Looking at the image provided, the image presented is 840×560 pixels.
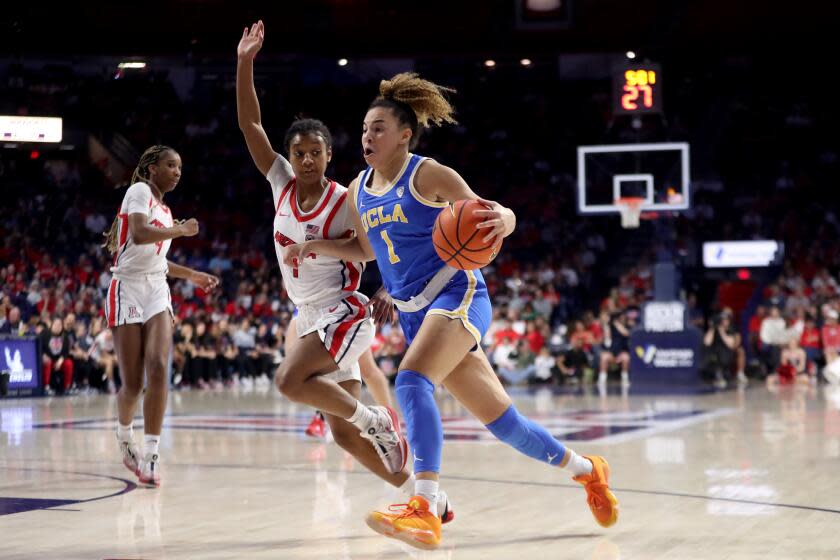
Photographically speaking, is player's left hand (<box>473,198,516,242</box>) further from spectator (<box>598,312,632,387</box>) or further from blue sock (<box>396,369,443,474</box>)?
spectator (<box>598,312,632,387</box>)

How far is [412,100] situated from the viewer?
4.71 m

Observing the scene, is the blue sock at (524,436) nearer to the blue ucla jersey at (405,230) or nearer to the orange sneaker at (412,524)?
the orange sneaker at (412,524)

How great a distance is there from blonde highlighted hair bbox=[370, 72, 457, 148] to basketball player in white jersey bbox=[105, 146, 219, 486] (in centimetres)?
186

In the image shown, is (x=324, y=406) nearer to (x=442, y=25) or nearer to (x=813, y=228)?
(x=442, y=25)

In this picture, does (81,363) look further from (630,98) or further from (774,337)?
(774,337)

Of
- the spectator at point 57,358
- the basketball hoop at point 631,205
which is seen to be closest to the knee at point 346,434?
the spectator at point 57,358

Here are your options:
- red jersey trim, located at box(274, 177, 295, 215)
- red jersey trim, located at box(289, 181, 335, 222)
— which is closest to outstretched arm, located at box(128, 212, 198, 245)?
red jersey trim, located at box(274, 177, 295, 215)

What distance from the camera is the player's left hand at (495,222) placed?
4.17m

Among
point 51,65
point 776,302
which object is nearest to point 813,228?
point 776,302

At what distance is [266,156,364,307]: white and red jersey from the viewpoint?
5.28m

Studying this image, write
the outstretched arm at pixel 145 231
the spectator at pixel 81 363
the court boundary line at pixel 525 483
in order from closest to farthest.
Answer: the court boundary line at pixel 525 483
the outstretched arm at pixel 145 231
the spectator at pixel 81 363

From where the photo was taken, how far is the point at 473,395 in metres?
4.53

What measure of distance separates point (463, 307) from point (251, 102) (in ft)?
5.50

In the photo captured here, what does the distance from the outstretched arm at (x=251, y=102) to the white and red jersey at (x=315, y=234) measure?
0.28ft
